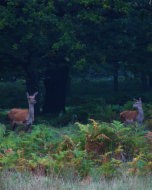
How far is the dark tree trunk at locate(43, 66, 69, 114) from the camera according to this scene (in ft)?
89.7

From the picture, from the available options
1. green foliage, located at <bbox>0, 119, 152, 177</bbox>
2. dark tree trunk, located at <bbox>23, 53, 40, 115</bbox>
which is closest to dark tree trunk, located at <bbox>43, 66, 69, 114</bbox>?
dark tree trunk, located at <bbox>23, 53, 40, 115</bbox>

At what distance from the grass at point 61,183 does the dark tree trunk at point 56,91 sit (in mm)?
16170

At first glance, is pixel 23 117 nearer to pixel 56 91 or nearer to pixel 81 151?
pixel 56 91

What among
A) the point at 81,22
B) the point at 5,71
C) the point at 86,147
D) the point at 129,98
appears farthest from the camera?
the point at 129,98

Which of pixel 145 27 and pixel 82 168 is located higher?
pixel 145 27

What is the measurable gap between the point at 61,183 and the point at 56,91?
17.2 metres

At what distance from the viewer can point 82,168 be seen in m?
12.0

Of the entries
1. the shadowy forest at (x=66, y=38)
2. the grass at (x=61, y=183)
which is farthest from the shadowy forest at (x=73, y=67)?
the grass at (x=61, y=183)

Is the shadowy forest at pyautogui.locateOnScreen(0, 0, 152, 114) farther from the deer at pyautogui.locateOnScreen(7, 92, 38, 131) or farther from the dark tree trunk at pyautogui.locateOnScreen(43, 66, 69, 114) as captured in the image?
the deer at pyautogui.locateOnScreen(7, 92, 38, 131)

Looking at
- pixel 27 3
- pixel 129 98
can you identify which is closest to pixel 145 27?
pixel 27 3

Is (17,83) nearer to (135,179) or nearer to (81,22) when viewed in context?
(81,22)

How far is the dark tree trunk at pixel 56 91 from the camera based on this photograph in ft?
89.7

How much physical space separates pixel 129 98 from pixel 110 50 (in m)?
9.03

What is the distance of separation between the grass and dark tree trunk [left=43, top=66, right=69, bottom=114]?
16.2 metres
